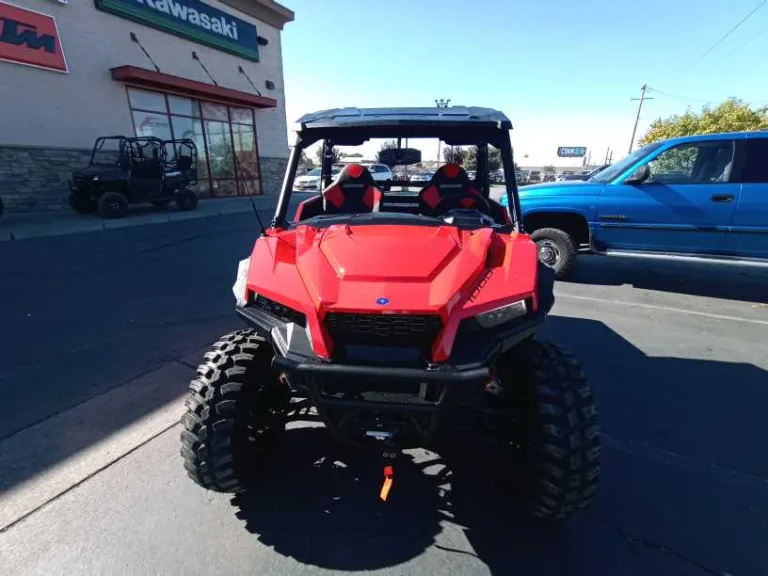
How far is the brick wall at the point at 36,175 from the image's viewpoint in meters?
10.8

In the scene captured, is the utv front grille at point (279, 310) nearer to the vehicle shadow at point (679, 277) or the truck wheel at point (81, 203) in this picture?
the vehicle shadow at point (679, 277)

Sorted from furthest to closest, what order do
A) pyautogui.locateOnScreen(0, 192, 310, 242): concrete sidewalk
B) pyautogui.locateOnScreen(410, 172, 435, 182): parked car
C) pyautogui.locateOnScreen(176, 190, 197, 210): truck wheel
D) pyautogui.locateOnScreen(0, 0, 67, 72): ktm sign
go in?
pyautogui.locateOnScreen(176, 190, 197, 210): truck wheel < pyautogui.locateOnScreen(0, 0, 67, 72): ktm sign < pyautogui.locateOnScreen(0, 192, 310, 242): concrete sidewalk < pyautogui.locateOnScreen(410, 172, 435, 182): parked car

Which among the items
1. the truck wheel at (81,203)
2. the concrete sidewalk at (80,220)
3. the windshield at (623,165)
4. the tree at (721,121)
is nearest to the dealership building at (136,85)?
the concrete sidewalk at (80,220)

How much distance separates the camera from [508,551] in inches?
68.9

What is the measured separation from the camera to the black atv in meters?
10.6

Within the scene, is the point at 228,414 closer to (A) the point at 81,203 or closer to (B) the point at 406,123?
(B) the point at 406,123

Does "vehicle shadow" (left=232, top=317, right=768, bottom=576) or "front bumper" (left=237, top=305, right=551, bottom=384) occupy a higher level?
"front bumper" (left=237, top=305, right=551, bottom=384)

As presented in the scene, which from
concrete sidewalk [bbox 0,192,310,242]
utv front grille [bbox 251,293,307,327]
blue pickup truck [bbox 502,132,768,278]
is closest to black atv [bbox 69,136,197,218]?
concrete sidewalk [bbox 0,192,310,242]

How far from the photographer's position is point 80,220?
33.6 feet

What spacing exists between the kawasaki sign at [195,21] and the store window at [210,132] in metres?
2.29

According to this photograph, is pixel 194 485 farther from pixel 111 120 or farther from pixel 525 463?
pixel 111 120

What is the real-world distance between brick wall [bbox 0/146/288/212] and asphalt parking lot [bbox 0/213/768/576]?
33.5ft

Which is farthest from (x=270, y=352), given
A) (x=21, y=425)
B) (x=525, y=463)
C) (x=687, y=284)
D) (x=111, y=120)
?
(x=111, y=120)

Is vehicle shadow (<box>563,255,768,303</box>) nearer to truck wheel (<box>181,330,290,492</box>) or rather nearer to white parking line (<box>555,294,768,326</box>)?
white parking line (<box>555,294,768,326</box>)
